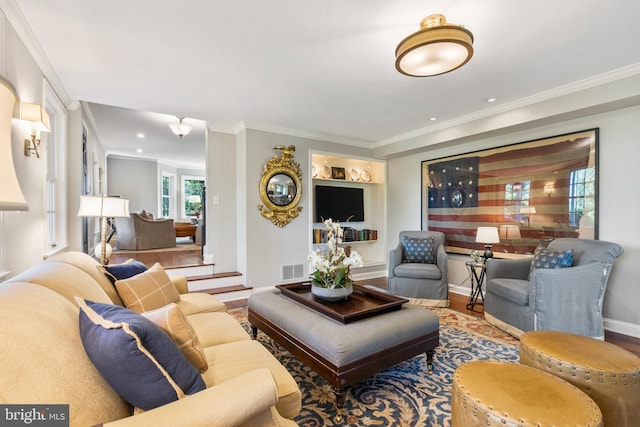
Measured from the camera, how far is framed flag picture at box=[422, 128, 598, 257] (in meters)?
3.21

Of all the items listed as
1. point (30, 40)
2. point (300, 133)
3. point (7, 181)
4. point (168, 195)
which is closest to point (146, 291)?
point (7, 181)

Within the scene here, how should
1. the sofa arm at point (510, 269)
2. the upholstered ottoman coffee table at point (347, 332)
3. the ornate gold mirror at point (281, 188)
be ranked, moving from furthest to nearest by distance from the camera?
the ornate gold mirror at point (281, 188)
the sofa arm at point (510, 269)
the upholstered ottoman coffee table at point (347, 332)

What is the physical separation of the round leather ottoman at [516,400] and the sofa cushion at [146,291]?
1.96 m

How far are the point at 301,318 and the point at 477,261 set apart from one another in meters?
2.70

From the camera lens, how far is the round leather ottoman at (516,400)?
1.11 metres

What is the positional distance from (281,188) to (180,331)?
3.34 metres

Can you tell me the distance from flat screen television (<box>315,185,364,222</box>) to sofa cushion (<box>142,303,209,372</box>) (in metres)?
3.72

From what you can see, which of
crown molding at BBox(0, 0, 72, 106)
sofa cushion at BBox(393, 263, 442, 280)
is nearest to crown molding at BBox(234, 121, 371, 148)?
crown molding at BBox(0, 0, 72, 106)

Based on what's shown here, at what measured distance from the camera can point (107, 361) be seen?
3.02 ft

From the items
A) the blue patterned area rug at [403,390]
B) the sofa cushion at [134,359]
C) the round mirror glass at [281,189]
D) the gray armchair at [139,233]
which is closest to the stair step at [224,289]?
the round mirror glass at [281,189]

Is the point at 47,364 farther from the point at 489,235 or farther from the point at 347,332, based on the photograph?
the point at 489,235

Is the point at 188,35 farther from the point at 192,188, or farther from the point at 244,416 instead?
the point at 192,188

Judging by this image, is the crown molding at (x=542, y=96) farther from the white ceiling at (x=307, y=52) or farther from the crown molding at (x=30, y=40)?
the crown molding at (x=30, y=40)

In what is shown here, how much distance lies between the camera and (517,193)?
3.74 metres
